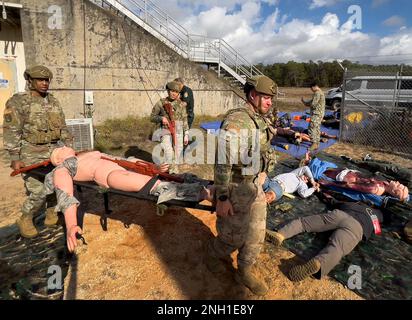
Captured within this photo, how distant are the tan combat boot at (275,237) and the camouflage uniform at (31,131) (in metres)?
2.85

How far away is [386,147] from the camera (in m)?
7.67

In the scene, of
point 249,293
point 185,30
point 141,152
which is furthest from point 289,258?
point 185,30

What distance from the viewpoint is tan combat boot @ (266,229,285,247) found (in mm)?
3265

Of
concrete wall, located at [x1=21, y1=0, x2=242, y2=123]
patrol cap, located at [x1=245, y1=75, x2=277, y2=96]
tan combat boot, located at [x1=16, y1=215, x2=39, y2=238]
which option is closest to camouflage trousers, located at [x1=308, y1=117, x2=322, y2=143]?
concrete wall, located at [x1=21, y1=0, x2=242, y2=123]

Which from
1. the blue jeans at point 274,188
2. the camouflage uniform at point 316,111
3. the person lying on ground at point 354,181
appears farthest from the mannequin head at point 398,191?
the camouflage uniform at point 316,111

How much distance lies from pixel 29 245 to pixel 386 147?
8408mm

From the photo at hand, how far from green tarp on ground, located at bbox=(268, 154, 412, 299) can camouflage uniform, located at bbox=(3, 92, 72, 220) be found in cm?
306

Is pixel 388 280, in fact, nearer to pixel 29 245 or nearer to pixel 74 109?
pixel 29 245

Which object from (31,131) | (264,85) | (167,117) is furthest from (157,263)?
(167,117)

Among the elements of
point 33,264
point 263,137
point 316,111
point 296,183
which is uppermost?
point 316,111

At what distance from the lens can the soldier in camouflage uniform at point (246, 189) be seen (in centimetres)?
225

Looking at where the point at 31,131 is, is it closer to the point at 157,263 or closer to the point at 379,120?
the point at 157,263

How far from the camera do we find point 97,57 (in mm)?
8531

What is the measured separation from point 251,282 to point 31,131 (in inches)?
121
